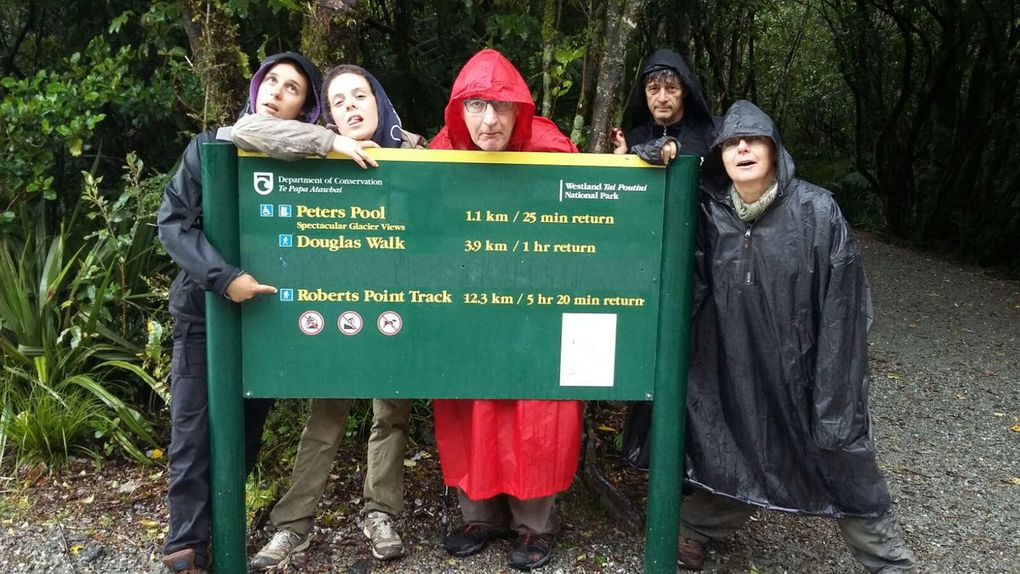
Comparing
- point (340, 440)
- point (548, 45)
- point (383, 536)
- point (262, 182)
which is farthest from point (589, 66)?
point (383, 536)

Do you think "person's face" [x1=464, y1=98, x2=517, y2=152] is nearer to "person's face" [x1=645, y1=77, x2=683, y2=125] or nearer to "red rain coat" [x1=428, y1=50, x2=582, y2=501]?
"red rain coat" [x1=428, y1=50, x2=582, y2=501]

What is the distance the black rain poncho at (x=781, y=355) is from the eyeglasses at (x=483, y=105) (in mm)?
792

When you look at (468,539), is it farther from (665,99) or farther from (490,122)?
(665,99)

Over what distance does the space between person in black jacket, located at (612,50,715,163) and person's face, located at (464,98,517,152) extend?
795 millimetres

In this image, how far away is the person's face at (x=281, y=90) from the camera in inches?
115

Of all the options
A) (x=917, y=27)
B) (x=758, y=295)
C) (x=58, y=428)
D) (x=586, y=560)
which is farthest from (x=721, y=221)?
(x=917, y=27)

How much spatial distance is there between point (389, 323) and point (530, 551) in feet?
3.99

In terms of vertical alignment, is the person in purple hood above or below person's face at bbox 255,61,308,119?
below

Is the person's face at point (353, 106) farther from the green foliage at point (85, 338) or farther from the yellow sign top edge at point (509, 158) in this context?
the green foliage at point (85, 338)

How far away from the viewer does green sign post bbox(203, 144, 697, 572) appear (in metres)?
2.73

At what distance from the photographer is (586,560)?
11.3ft

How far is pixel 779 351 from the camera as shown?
9.67 ft

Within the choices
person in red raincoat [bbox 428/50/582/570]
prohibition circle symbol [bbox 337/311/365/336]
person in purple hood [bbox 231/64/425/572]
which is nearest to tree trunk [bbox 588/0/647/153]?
person in red raincoat [bbox 428/50/582/570]

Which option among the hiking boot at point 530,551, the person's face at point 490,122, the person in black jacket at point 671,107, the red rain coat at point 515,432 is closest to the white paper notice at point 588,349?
the red rain coat at point 515,432
